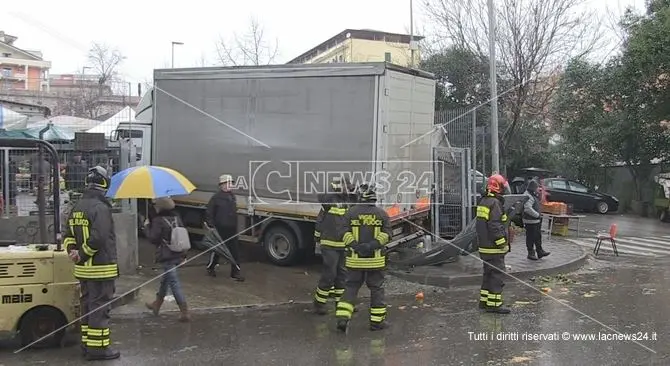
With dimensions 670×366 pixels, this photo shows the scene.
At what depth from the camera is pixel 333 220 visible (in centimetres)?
782

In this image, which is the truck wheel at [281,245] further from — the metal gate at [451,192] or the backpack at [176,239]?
the backpack at [176,239]

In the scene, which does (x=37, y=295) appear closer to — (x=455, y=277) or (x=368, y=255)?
(x=368, y=255)

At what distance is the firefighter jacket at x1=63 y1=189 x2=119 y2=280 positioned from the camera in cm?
582

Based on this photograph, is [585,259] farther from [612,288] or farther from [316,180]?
[316,180]

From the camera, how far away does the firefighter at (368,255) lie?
6.88 meters

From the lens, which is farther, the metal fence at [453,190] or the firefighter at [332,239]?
the metal fence at [453,190]

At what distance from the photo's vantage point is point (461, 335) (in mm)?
6738

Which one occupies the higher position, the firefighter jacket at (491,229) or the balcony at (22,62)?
the balcony at (22,62)

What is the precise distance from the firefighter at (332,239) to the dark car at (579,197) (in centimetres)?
1868

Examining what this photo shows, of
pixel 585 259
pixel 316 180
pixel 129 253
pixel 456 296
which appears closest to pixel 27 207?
pixel 129 253

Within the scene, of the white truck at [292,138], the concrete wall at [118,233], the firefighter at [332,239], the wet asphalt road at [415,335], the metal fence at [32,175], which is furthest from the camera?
the white truck at [292,138]

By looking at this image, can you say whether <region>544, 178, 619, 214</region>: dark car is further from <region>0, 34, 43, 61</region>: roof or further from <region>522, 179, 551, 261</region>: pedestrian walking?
<region>0, 34, 43, 61</region>: roof

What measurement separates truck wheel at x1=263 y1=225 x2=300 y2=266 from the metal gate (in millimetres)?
2779

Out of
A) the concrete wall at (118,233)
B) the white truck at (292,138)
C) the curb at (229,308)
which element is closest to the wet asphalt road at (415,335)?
the curb at (229,308)
